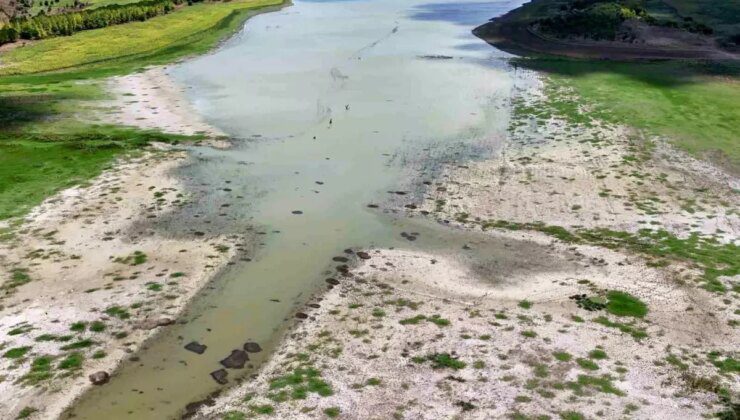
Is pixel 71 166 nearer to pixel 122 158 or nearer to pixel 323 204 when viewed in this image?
pixel 122 158

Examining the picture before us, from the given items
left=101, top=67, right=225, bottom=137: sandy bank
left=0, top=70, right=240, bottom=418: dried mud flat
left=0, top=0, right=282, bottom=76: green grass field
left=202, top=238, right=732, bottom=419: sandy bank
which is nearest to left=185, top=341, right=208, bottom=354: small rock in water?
left=0, top=70, right=240, bottom=418: dried mud flat

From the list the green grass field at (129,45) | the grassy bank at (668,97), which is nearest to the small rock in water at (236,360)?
the grassy bank at (668,97)

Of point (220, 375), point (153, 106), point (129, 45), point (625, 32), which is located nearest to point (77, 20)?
point (129, 45)

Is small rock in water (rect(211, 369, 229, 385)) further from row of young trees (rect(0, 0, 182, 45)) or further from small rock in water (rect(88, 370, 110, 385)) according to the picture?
row of young trees (rect(0, 0, 182, 45))

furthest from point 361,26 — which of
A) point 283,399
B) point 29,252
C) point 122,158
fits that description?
point 283,399

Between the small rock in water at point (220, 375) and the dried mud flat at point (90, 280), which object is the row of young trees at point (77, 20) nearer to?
the dried mud flat at point (90, 280)

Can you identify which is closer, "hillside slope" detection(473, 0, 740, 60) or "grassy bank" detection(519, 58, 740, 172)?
"grassy bank" detection(519, 58, 740, 172)
